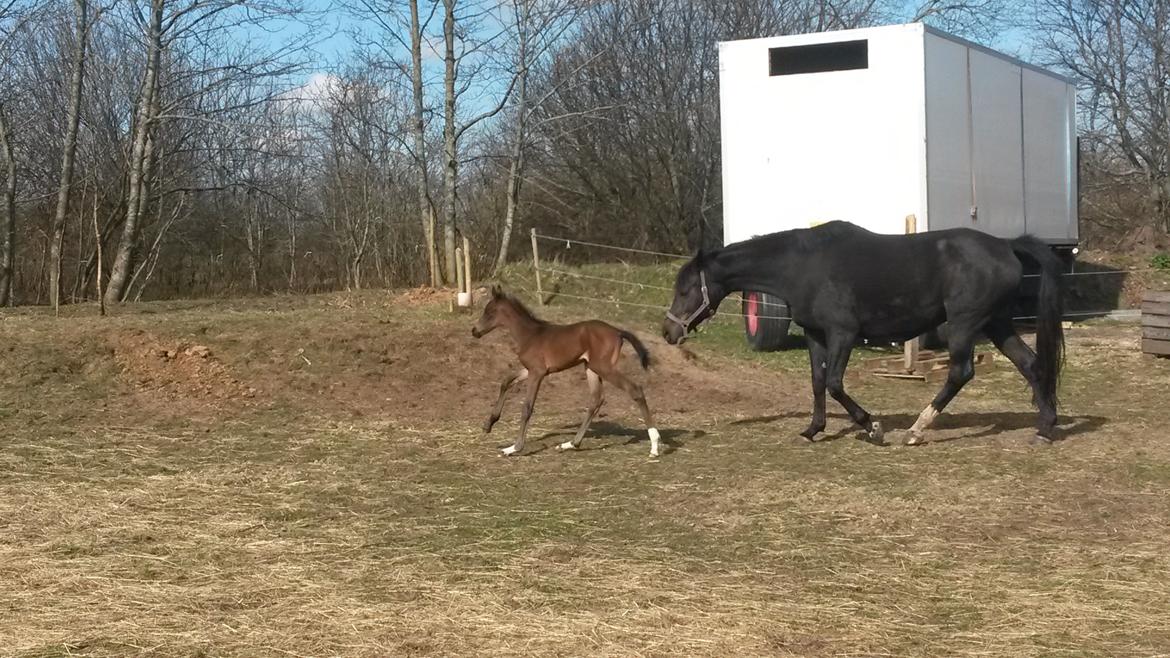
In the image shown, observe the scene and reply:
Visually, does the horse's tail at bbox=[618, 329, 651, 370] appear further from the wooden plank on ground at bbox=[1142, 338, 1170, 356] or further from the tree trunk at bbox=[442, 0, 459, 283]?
the tree trunk at bbox=[442, 0, 459, 283]

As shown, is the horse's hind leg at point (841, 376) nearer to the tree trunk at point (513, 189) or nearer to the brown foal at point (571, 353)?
the brown foal at point (571, 353)

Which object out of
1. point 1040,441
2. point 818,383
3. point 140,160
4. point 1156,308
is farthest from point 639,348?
point 140,160

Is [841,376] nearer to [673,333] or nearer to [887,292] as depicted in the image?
[887,292]

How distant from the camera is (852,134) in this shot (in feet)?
50.9

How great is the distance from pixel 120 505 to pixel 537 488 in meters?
2.72

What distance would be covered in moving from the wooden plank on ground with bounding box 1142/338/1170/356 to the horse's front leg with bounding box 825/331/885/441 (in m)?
7.20

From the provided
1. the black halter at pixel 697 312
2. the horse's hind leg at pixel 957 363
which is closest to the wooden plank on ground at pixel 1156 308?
the horse's hind leg at pixel 957 363

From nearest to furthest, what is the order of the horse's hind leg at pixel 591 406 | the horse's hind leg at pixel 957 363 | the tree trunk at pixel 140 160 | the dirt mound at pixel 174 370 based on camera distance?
1. the horse's hind leg at pixel 591 406
2. the horse's hind leg at pixel 957 363
3. the dirt mound at pixel 174 370
4. the tree trunk at pixel 140 160

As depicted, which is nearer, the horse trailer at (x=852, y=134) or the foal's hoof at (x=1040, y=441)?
the foal's hoof at (x=1040, y=441)

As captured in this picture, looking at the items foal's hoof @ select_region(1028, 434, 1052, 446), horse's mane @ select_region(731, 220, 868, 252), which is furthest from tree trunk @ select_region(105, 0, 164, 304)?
foal's hoof @ select_region(1028, 434, 1052, 446)

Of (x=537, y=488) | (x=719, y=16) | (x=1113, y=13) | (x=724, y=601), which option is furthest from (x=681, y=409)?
(x=1113, y=13)

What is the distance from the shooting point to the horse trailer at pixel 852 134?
1521 cm

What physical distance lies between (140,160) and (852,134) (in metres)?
11.2

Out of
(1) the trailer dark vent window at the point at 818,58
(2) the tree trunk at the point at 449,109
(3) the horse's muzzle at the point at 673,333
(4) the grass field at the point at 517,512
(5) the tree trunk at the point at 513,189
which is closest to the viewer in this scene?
(4) the grass field at the point at 517,512
